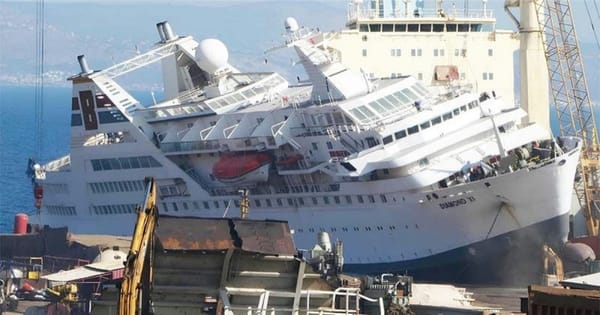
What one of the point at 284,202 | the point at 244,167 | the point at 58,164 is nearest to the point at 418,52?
the point at 284,202

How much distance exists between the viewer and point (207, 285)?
32.3 m

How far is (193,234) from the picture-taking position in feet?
110

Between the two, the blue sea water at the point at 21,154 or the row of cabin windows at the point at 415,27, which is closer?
the row of cabin windows at the point at 415,27

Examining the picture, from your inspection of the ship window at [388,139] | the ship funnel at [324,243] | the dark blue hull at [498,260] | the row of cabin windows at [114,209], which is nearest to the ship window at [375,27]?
the row of cabin windows at [114,209]

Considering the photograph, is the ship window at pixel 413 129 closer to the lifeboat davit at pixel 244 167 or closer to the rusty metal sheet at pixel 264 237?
the lifeboat davit at pixel 244 167

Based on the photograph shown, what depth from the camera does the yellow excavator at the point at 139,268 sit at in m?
31.2

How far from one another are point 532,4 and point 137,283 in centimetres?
4698

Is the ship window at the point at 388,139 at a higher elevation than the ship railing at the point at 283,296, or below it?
higher

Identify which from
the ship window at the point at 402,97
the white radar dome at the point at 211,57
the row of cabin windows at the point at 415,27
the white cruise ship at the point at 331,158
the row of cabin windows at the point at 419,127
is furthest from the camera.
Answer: the row of cabin windows at the point at 415,27

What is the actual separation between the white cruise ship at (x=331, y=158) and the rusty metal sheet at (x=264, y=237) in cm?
2904

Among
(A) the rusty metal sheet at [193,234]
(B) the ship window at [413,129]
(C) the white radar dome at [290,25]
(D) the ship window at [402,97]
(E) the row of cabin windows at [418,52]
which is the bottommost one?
(A) the rusty metal sheet at [193,234]

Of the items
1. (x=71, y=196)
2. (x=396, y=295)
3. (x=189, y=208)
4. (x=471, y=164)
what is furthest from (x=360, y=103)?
(x=396, y=295)

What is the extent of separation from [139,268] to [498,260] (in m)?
34.7

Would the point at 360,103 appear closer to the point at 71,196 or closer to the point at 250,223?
the point at 71,196
